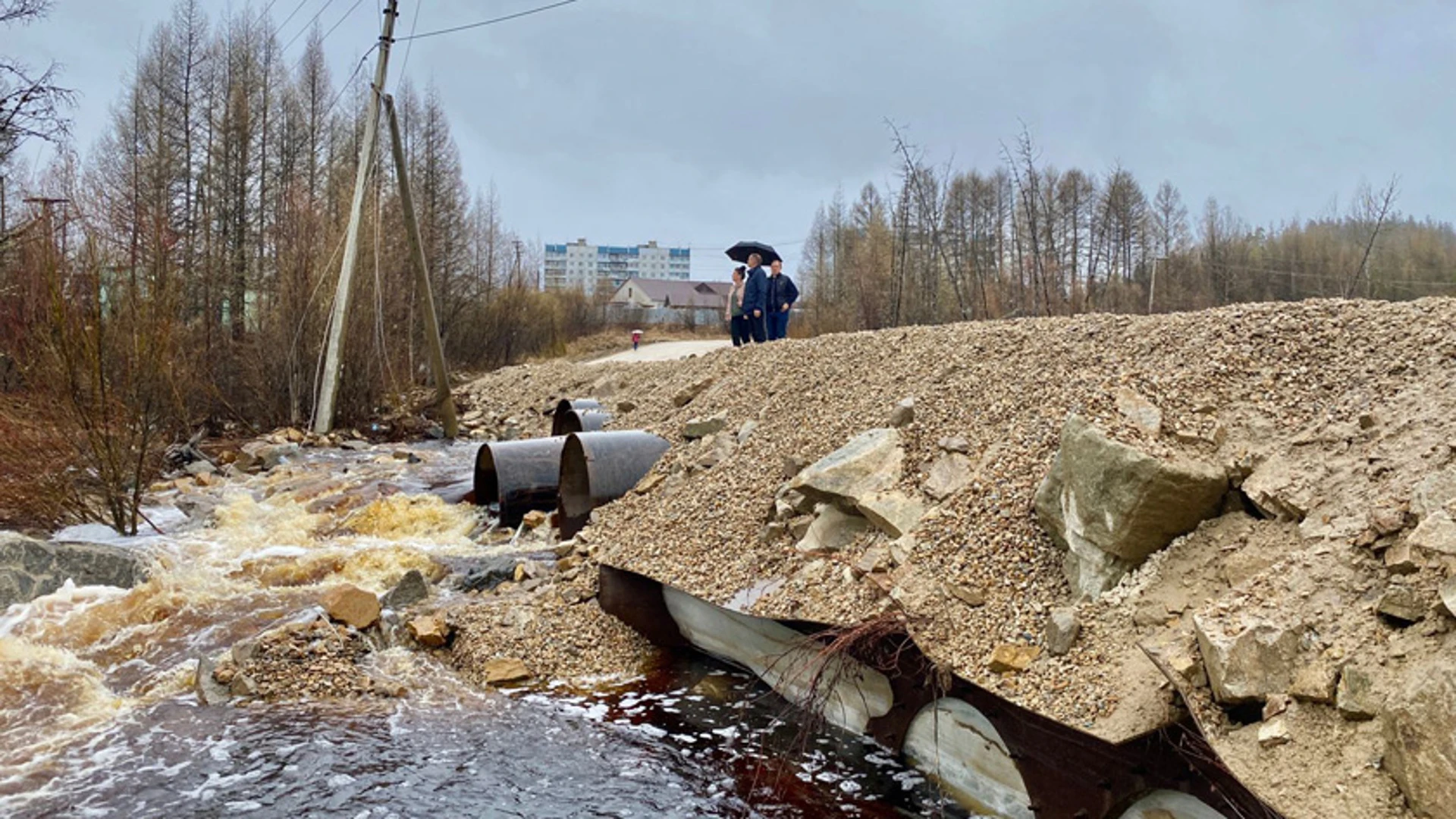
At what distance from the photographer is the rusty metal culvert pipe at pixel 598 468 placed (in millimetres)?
7984

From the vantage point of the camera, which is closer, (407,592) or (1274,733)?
(1274,733)

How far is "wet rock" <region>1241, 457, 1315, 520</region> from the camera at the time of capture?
3828 mm

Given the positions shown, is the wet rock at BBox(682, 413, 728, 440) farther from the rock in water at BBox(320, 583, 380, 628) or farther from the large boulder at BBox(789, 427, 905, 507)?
the rock in water at BBox(320, 583, 380, 628)

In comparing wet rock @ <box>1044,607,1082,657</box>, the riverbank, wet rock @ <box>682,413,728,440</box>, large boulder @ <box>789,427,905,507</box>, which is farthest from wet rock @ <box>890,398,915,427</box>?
wet rock @ <box>1044,607,1082,657</box>

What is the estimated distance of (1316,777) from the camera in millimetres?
2871

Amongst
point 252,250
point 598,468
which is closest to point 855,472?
point 598,468

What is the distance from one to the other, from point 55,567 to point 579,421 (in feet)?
18.4

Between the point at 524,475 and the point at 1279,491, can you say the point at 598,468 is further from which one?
the point at 1279,491

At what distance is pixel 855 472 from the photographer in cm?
579

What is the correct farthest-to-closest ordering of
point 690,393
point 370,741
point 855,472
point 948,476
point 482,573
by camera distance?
point 690,393 < point 482,573 < point 855,472 < point 948,476 < point 370,741

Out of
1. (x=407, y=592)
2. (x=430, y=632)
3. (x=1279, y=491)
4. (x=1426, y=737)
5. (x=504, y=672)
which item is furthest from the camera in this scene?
(x=407, y=592)

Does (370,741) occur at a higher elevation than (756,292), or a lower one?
lower

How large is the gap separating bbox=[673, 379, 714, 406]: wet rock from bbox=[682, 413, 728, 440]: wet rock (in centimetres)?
166

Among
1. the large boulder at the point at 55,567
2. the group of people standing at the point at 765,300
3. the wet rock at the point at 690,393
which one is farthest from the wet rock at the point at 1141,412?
the group of people standing at the point at 765,300
